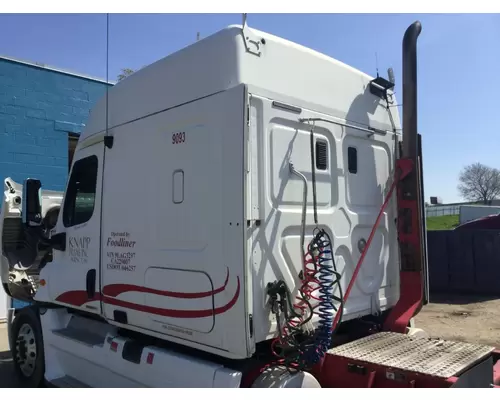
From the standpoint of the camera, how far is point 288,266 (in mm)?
3426

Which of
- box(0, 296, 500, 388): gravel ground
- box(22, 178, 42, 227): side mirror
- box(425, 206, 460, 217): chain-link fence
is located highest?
box(425, 206, 460, 217): chain-link fence

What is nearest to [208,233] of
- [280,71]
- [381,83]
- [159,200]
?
[159,200]

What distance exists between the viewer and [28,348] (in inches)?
209

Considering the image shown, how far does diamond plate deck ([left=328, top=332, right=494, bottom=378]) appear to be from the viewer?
9.66 feet

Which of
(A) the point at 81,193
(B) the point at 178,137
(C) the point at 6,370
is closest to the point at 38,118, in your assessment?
(C) the point at 6,370

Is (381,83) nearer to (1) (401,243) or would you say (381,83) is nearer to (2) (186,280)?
(1) (401,243)

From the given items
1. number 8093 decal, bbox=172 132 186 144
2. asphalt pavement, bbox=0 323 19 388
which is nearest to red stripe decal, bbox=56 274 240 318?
number 8093 decal, bbox=172 132 186 144

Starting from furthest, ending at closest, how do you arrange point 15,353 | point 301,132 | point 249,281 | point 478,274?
point 478,274 → point 15,353 → point 301,132 → point 249,281

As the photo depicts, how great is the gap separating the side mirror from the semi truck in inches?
0.6

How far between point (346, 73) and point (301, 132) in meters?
0.94

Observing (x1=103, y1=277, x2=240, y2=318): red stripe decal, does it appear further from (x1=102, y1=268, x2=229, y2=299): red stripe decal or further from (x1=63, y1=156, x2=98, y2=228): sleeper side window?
(x1=63, y1=156, x2=98, y2=228): sleeper side window

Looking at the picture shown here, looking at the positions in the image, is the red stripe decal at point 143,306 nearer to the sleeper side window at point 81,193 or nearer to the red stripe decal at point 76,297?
the red stripe decal at point 76,297

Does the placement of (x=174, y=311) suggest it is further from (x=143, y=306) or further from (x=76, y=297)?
(x=76, y=297)

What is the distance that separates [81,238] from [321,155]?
98.1 inches
